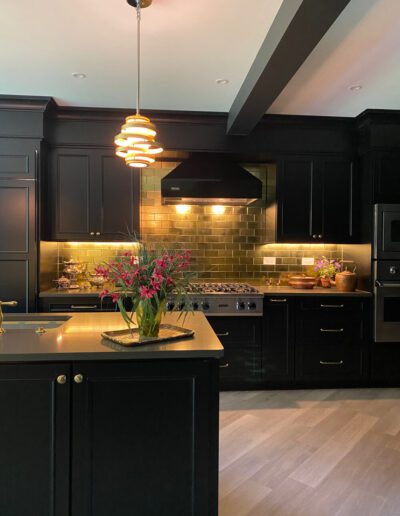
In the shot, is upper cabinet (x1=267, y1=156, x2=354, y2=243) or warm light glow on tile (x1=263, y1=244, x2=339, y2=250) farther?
warm light glow on tile (x1=263, y1=244, x2=339, y2=250)

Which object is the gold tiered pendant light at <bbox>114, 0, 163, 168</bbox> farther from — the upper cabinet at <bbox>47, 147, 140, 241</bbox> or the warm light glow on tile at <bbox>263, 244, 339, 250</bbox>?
the warm light glow on tile at <bbox>263, 244, 339, 250</bbox>

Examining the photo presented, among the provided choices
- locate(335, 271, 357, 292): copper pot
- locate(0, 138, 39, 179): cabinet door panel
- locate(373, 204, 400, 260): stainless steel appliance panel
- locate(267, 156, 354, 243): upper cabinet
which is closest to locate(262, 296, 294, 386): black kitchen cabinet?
locate(335, 271, 357, 292): copper pot

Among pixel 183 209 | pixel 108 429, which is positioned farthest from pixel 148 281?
pixel 183 209

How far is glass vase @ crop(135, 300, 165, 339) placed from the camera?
A: 175cm

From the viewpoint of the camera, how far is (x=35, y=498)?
159cm

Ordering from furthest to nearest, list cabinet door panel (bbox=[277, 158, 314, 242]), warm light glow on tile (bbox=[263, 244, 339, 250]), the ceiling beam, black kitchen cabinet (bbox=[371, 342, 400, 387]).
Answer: warm light glow on tile (bbox=[263, 244, 339, 250])
cabinet door panel (bbox=[277, 158, 314, 242])
black kitchen cabinet (bbox=[371, 342, 400, 387])
the ceiling beam

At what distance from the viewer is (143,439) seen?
1.63 metres

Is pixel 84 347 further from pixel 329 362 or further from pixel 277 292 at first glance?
pixel 329 362

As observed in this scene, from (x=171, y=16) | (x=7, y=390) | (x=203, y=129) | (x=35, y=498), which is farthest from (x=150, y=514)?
(x=203, y=129)

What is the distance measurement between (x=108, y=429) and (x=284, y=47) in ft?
7.18

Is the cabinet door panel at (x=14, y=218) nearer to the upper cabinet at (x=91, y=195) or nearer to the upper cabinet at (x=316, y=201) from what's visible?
the upper cabinet at (x=91, y=195)

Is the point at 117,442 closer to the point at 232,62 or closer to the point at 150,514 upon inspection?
the point at 150,514

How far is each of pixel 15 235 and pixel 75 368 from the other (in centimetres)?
234

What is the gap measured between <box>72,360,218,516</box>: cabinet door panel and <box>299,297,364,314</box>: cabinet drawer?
7.46 ft
